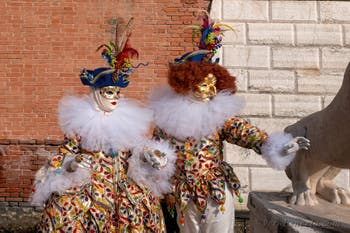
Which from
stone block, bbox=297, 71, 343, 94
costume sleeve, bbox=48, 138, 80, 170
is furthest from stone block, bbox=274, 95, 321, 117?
costume sleeve, bbox=48, 138, 80, 170

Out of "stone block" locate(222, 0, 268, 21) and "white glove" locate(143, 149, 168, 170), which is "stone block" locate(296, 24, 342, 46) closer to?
"stone block" locate(222, 0, 268, 21)

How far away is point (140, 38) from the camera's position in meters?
5.61

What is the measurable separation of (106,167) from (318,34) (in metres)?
3.54

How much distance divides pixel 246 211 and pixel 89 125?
112 inches

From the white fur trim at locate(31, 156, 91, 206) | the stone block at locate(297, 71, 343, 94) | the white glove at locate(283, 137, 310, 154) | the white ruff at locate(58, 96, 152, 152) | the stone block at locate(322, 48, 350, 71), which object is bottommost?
the white fur trim at locate(31, 156, 91, 206)

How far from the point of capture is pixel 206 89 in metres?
3.35

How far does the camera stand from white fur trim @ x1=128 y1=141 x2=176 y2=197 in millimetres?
3166

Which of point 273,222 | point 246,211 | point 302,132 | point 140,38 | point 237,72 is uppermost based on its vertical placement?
point 140,38

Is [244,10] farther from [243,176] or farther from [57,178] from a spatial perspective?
[57,178]

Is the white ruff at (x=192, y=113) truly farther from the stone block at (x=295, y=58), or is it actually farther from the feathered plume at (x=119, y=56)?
the stone block at (x=295, y=58)

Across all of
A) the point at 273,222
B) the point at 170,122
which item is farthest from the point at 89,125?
the point at 273,222

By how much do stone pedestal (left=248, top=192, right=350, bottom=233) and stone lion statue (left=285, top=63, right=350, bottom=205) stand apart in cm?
12

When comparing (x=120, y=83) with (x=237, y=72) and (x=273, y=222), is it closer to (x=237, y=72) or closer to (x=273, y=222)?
(x=273, y=222)

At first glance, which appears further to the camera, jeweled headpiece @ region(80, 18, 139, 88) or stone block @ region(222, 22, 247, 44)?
stone block @ region(222, 22, 247, 44)
